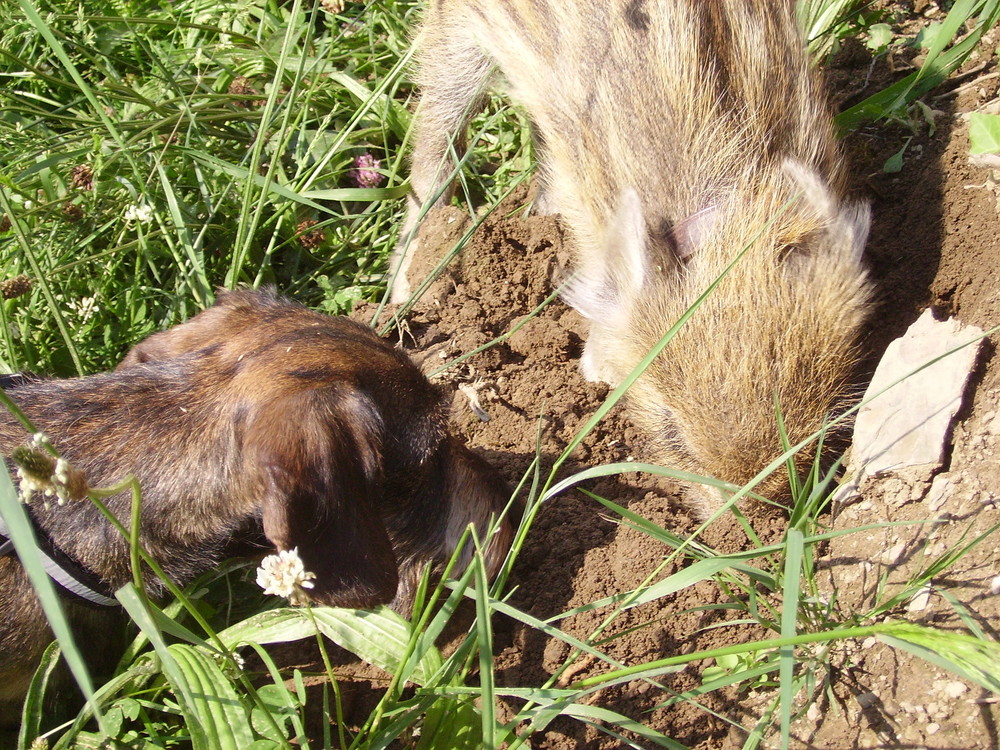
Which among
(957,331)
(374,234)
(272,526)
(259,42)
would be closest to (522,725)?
(272,526)

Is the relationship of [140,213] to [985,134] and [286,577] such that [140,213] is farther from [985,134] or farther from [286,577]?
[985,134]

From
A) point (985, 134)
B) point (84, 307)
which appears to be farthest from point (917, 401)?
point (84, 307)

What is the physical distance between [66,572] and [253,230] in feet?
5.50

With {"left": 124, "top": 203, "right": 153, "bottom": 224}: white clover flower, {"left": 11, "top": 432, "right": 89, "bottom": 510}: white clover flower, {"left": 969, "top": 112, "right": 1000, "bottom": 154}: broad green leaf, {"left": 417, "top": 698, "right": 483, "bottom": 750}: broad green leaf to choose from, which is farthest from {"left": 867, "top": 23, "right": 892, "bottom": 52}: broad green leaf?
{"left": 11, "top": 432, "right": 89, "bottom": 510}: white clover flower

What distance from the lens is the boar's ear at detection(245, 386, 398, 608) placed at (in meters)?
2.51

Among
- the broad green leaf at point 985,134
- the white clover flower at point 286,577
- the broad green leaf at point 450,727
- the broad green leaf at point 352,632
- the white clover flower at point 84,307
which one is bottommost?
the broad green leaf at point 450,727

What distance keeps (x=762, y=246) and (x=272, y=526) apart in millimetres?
2119

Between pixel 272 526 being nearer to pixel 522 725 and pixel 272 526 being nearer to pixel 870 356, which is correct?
pixel 522 725

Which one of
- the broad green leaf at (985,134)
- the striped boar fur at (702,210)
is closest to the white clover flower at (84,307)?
the striped boar fur at (702,210)

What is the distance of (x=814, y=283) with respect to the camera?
3576 mm

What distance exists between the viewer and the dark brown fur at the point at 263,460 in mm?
2592

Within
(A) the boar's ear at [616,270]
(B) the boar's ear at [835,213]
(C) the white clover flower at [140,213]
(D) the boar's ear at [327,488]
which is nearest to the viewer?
(D) the boar's ear at [327,488]

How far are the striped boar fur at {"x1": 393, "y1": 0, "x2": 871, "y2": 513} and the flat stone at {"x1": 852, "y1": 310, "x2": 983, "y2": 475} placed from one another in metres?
0.22

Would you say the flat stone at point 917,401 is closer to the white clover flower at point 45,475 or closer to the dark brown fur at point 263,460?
the dark brown fur at point 263,460
